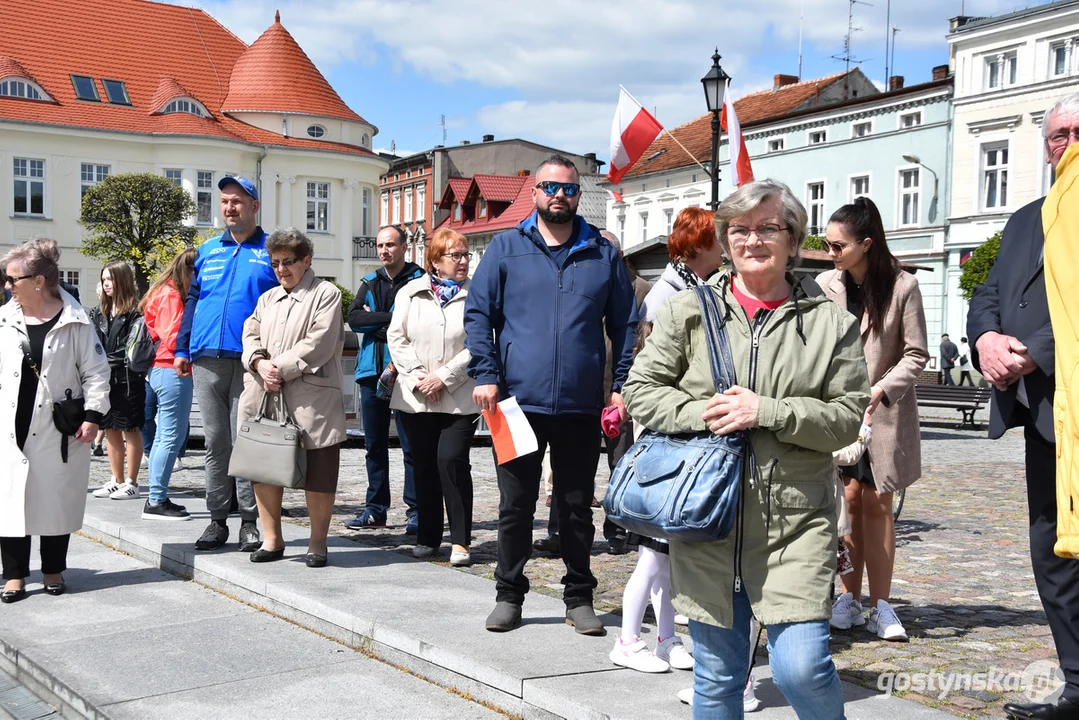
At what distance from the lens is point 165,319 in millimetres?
9594

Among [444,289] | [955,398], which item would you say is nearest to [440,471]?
[444,289]

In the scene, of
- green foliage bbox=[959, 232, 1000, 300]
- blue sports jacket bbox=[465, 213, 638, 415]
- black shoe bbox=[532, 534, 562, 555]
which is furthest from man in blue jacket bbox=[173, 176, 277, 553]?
green foliage bbox=[959, 232, 1000, 300]

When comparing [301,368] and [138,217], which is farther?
[138,217]

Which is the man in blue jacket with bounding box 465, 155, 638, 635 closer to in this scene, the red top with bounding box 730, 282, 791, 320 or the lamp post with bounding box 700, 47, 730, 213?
the red top with bounding box 730, 282, 791, 320

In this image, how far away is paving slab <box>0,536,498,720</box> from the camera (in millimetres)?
4586

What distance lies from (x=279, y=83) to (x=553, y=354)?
5462 centimetres

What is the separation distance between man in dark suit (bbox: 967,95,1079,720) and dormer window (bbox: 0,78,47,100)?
5281cm

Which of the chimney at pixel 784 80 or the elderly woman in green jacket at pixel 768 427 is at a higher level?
the chimney at pixel 784 80

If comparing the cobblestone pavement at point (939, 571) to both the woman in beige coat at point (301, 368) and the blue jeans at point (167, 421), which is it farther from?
the woman in beige coat at point (301, 368)

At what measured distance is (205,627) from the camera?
5.87 meters

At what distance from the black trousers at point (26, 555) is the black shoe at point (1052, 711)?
508 centimetres

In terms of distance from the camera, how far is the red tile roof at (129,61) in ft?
169

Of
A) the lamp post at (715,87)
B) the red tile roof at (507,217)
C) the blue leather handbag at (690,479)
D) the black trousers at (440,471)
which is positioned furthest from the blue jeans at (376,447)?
the red tile roof at (507,217)

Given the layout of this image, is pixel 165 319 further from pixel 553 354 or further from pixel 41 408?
pixel 553 354
